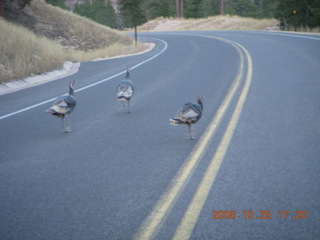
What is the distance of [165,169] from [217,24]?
50613 millimetres

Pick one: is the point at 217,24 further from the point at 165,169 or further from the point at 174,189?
the point at 174,189

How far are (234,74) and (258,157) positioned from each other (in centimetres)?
782

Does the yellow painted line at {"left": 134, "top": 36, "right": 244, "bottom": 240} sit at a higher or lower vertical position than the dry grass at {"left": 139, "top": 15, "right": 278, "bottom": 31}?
lower

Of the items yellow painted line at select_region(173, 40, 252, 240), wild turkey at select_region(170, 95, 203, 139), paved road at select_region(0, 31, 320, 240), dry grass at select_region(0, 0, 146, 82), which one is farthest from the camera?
dry grass at select_region(0, 0, 146, 82)

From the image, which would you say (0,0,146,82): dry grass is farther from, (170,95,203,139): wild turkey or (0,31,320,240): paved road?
(170,95,203,139): wild turkey

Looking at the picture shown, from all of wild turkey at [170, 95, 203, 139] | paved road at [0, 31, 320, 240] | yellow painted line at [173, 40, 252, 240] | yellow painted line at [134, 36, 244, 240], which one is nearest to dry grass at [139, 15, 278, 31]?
paved road at [0, 31, 320, 240]

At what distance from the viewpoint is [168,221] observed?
3.44 metres

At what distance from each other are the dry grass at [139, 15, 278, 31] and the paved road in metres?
33.3

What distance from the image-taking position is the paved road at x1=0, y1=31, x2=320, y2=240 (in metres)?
3.41

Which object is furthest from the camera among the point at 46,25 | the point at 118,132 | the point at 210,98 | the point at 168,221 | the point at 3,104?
the point at 46,25

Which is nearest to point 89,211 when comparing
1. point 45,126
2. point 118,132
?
point 118,132

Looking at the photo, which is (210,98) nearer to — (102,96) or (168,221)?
(102,96)

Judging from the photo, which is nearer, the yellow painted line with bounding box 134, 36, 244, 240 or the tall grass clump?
the yellow painted line with bounding box 134, 36, 244, 240
